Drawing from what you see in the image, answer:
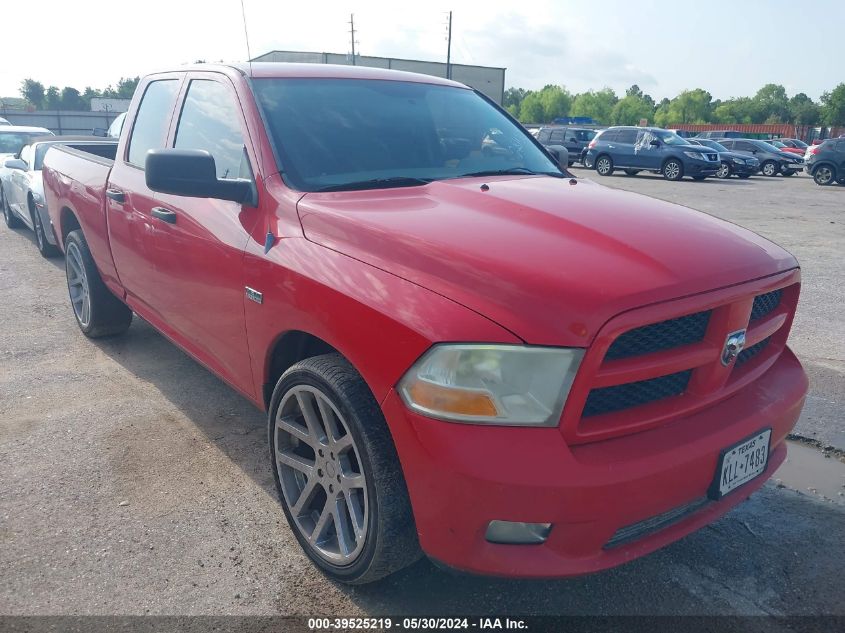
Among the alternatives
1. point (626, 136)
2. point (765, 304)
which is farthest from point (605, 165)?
point (765, 304)

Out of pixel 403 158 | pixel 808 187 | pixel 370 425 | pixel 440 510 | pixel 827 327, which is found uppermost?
pixel 403 158

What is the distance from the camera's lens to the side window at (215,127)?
3.09 m

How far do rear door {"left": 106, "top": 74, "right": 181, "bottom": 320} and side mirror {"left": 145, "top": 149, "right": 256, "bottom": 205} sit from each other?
0.91 metres

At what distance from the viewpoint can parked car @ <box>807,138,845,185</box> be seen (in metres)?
21.8

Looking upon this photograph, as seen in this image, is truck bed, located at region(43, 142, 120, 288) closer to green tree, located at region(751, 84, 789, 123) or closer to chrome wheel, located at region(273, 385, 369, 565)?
chrome wheel, located at region(273, 385, 369, 565)

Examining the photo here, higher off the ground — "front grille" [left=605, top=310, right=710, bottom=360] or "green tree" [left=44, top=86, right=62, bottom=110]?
"front grille" [left=605, top=310, right=710, bottom=360]

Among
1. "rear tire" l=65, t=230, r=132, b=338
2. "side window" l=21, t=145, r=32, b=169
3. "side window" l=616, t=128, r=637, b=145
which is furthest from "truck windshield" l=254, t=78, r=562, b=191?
"side window" l=616, t=128, r=637, b=145

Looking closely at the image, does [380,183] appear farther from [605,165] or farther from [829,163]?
[829,163]

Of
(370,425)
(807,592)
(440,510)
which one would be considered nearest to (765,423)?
(807,592)

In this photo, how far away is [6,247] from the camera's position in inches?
360

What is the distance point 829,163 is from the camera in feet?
72.2

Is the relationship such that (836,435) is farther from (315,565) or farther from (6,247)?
(6,247)

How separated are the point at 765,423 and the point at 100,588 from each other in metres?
2.40

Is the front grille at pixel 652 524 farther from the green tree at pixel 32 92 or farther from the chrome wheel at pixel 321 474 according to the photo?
the green tree at pixel 32 92
